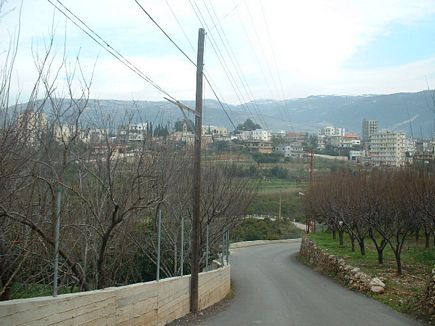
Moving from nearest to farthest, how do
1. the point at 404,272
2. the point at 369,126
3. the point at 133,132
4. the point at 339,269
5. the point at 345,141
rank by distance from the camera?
the point at 133,132
the point at 404,272
the point at 339,269
the point at 345,141
the point at 369,126

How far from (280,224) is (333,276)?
42.4 meters

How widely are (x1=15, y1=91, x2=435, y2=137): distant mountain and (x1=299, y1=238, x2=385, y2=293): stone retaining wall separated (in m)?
6.91

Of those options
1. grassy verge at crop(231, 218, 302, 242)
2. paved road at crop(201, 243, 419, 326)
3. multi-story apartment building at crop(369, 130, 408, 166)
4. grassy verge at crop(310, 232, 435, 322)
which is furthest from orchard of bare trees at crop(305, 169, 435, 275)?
grassy verge at crop(231, 218, 302, 242)

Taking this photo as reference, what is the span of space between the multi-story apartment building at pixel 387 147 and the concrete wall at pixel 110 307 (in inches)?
1950

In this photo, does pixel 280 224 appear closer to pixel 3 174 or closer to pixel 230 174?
pixel 230 174

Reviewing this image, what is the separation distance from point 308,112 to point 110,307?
125m

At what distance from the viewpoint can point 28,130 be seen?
8.43 metres

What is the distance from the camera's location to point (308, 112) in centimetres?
13175

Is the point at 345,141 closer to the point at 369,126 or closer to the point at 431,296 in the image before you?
the point at 369,126

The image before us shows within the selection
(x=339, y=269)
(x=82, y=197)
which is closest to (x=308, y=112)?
(x=339, y=269)

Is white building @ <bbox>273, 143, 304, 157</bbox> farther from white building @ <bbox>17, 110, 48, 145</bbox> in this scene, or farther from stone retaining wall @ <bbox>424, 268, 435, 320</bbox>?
white building @ <bbox>17, 110, 48, 145</bbox>

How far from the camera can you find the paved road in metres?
15.4

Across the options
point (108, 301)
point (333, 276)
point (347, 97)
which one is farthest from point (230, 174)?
point (347, 97)

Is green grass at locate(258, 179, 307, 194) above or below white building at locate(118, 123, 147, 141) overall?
below
